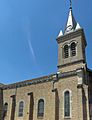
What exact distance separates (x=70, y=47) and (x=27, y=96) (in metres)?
10.4

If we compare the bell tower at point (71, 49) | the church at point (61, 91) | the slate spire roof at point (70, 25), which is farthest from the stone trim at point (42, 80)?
the slate spire roof at point (70, 25)

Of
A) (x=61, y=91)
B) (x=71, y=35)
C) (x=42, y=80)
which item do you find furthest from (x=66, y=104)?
(x=71, y=35)

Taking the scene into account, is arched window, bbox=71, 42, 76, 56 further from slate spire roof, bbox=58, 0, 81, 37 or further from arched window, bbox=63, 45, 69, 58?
slate spire roof, bbox=58, 0, 81, 37

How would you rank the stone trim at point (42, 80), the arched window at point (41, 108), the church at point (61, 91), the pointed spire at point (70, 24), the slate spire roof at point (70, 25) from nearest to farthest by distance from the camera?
the church at point (61, 91)
the stone trim at point (42, 80)
the arched window at point (41, 108)
the slate spire roof at point (70, 25)
the pointed spire at point (70, 24)

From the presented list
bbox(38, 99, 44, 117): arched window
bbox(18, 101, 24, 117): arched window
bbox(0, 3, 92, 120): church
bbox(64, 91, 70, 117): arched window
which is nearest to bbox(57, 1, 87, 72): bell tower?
bbox(0, 3, 92, 120): church

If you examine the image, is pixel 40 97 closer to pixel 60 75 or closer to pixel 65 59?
pixel 60 75

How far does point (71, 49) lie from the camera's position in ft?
91.5

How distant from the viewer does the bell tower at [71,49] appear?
26150 mm

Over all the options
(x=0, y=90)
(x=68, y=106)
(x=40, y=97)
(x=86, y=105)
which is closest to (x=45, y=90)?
(x=40, y=97)

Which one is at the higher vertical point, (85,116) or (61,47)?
(61,47)

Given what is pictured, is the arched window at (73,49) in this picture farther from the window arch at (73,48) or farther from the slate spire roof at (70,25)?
the slate spire roof at (70,25)

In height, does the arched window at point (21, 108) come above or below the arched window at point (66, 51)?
below

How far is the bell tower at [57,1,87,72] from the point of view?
2615 centimetres

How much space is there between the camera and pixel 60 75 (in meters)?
24.9
